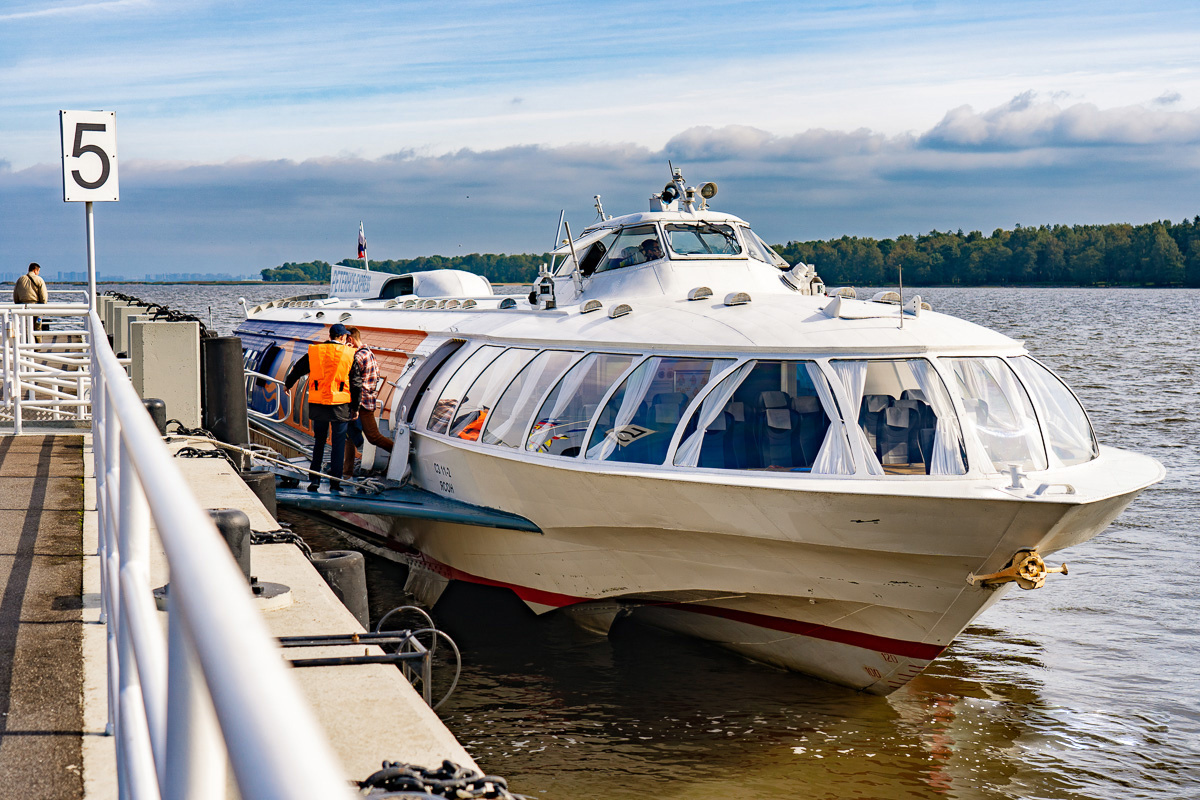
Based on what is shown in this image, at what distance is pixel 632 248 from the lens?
43.1 ft

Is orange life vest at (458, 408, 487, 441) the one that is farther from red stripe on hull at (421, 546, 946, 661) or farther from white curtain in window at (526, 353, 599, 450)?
red stripe on hull at (421, 546, 946, 661)

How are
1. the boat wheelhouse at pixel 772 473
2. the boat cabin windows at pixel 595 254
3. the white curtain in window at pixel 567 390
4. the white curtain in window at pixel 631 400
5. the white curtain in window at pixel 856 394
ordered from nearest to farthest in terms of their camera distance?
the boat wheelhouse at pixel 772 473 < the white curtain in window at pixel 856 394 < the white curtain in window at pixel 631 400 < the white curtain in window at pixel 567 390 < the boat cabin windows at pixel 595 254

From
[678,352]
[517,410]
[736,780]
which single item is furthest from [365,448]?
[736,780]

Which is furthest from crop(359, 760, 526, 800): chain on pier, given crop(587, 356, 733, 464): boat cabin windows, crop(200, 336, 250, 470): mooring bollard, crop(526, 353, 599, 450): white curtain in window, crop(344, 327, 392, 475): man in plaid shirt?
crop(344, 327, 392, 475): man in plaid shirt

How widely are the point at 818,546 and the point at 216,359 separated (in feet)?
24.0

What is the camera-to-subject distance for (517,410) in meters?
10.9

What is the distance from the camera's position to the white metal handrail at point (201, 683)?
915mm

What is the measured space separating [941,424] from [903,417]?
0.31 m

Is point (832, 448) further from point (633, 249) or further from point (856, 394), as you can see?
point (633, 249)

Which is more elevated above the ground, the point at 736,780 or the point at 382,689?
the point at 382,689

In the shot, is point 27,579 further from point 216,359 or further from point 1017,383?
point 1017,383

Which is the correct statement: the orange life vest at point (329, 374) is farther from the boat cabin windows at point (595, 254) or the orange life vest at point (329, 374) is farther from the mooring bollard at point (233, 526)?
the mooring bollard at point (233, 526)

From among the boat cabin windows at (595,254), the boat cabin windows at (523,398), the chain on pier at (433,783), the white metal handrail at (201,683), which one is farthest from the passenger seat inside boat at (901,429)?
the white metal handrail at (201,683)

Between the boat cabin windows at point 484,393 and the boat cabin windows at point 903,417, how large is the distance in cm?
363
